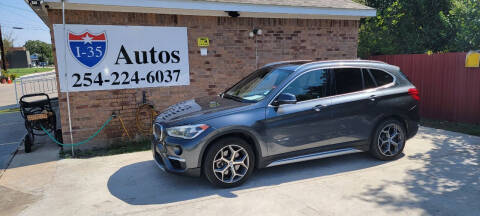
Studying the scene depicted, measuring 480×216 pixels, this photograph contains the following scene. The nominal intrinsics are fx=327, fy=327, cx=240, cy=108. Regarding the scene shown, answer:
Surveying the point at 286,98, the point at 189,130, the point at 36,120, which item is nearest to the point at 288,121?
the point at 286,98

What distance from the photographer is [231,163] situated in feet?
14.5

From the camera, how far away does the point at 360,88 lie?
5.26 meters

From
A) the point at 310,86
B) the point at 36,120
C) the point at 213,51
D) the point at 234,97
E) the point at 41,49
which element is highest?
the point at 41,49

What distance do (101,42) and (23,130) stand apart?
4.34 m

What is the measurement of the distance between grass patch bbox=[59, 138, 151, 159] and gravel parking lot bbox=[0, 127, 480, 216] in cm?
37

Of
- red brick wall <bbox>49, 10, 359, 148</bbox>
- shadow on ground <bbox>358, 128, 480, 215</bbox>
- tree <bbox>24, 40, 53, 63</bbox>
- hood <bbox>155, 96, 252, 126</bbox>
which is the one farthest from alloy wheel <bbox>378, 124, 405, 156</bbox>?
tree <bbox>24, 40, 53, 63</bbox>

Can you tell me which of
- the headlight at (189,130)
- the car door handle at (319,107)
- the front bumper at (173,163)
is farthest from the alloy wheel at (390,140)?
the front bumper at (173,163)

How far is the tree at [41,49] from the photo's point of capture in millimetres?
97438

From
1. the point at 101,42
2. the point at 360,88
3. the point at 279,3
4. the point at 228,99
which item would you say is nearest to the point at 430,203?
the point at 360,88

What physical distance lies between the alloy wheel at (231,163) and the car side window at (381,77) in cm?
262

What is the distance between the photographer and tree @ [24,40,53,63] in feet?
320

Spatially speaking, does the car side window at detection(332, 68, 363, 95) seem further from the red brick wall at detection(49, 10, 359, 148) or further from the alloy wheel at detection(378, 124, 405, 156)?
the red brick wall at detection(49, 10, 359, 148)

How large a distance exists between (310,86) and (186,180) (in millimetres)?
2334

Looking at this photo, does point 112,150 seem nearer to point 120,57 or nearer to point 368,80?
point 120,57
